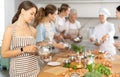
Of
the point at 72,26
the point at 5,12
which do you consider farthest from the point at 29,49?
the point at 5,12

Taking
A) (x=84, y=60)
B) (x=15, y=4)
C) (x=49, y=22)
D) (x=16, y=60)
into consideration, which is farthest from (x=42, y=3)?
(x=16, y=60)

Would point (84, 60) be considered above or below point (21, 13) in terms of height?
below

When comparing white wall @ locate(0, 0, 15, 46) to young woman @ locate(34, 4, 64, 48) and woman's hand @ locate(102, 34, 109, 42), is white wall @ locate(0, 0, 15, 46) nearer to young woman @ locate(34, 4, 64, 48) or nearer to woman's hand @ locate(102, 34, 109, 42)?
young woman @ locate(34, 4, 64, 48)

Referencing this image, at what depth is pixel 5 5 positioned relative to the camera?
14.7 feet

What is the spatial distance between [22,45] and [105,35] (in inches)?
77.1

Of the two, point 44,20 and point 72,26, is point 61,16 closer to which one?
point 72,26

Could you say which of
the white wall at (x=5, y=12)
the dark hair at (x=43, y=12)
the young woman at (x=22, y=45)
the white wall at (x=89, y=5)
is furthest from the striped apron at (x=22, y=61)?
the white wall at (x=89, y=5)

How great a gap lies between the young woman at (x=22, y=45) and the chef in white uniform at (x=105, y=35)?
72.0 inches

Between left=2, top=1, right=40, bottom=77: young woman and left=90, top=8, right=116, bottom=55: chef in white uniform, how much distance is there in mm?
1829

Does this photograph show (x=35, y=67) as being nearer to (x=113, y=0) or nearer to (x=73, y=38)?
(x=73, y=38)

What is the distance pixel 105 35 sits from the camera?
3.78m

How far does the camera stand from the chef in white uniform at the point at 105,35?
3795mm

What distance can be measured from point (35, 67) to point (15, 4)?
2.81 m

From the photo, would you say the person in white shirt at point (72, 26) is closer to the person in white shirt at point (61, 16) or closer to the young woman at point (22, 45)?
the person in white shirt at point (61, 16)
